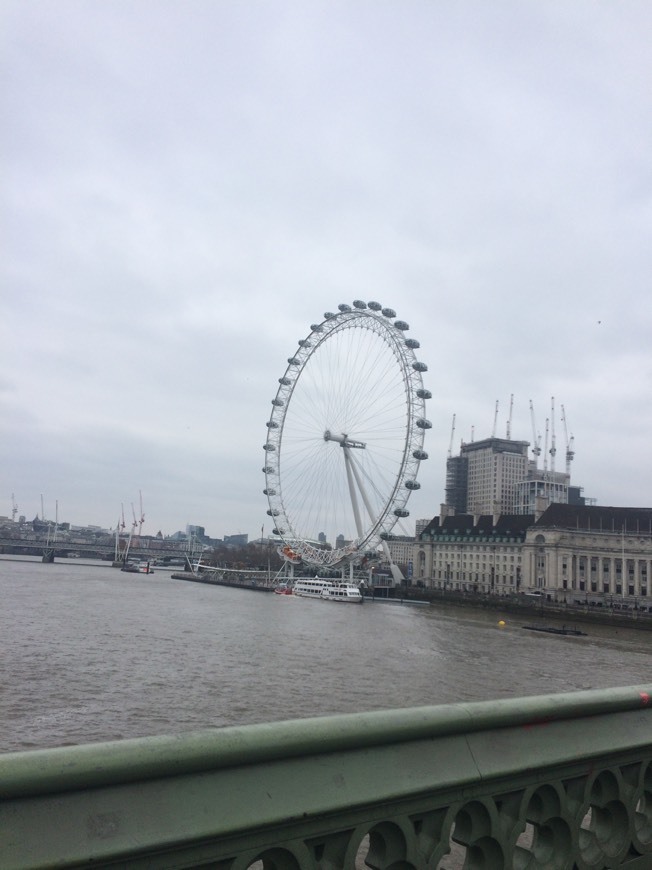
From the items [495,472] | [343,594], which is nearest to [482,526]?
[343,594]

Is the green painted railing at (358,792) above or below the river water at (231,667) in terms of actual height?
above

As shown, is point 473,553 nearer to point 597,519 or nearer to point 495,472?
point 597,519

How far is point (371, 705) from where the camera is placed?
1332cm

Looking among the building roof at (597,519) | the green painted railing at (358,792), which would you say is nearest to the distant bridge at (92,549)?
the building roof at (597,519)

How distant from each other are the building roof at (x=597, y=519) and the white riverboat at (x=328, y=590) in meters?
26.3

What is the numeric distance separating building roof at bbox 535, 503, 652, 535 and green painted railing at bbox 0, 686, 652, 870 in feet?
263

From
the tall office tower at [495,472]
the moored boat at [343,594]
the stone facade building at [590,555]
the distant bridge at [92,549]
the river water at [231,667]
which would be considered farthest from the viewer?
the tall office tower at [495,472]

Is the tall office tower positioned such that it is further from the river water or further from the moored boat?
the river water

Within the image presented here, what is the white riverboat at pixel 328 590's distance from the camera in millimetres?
63556

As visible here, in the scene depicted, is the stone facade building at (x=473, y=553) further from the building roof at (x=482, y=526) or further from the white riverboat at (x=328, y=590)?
the white riverboat at (x=328, y=590)

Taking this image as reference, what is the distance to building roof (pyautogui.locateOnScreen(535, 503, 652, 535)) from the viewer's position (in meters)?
77.4

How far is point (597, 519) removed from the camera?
262ft

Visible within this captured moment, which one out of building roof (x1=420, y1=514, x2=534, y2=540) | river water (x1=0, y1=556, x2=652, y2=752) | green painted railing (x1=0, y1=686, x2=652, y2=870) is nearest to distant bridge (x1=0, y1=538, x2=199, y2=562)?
building roof (x1=420, y1=514, x2=534, y2=540)

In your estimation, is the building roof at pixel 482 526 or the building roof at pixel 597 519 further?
the building roof at pixel 482 526
